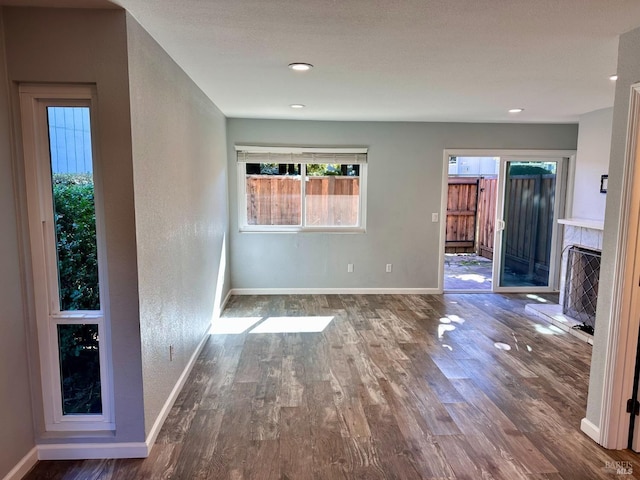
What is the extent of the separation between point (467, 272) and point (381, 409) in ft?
17.0

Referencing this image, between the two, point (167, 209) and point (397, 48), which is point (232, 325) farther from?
point (397, 48)

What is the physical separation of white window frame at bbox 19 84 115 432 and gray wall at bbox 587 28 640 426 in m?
2.81

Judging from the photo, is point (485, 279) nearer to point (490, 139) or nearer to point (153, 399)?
point (490, 139)

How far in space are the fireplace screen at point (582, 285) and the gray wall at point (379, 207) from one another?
1684 mm

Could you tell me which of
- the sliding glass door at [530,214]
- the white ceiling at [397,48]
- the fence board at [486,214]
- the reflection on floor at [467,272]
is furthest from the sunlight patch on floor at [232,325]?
the fence board at [486,214]

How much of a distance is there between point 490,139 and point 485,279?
2439 millimetres

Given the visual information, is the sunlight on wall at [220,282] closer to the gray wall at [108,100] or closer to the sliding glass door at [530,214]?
the gray wall at [108,100]

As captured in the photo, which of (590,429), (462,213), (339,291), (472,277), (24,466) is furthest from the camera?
A: (462,213)

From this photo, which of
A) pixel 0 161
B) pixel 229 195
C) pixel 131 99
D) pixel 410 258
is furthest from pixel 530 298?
pixel 0 161

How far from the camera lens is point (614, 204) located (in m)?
2.28

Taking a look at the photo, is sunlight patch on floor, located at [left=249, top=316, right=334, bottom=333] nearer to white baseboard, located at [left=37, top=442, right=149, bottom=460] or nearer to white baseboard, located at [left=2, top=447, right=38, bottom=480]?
white baseboard, located at [left=37, top=442, right=149, bottom=460]

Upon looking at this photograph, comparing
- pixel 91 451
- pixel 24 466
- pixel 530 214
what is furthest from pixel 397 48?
pixel 530 214

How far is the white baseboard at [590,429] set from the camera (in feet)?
7.89

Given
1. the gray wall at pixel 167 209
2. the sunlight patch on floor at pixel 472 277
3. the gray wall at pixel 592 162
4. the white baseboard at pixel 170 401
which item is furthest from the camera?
the sunlight patch on floor at pixel 472 277
